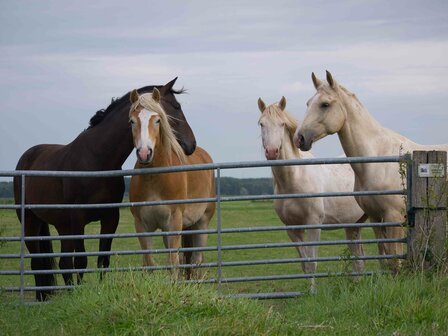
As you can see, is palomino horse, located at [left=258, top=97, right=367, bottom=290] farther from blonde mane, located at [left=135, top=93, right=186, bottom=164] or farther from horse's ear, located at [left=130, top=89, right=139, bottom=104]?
horse's ear, located at [left=130, top=89, right=139, bottom=104]

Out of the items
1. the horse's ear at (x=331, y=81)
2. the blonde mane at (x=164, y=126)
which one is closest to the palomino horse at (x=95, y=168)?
the blonde mane at (x=164, y=126)

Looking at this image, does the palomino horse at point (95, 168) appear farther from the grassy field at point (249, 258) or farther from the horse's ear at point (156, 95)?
the grassy field at point (249, 258)

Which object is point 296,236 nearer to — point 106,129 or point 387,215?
point 387,215

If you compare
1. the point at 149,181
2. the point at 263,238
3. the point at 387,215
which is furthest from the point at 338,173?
the point at 263,238

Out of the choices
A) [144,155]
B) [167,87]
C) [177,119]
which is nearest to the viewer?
[144,155]

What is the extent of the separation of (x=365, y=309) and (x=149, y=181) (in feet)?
9.31

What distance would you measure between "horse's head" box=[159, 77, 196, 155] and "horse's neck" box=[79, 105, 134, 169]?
0.46 m

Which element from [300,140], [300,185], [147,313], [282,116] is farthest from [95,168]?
[147,313]

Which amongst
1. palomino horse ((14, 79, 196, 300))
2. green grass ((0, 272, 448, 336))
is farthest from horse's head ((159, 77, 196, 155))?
green grass ((0, 272, 448, 336))

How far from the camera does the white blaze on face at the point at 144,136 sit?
7.14 meters

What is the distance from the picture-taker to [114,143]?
812 cm

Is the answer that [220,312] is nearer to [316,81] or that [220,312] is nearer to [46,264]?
[316,81]

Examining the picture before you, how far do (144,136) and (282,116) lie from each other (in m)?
2.58

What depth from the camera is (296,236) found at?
9352mm
